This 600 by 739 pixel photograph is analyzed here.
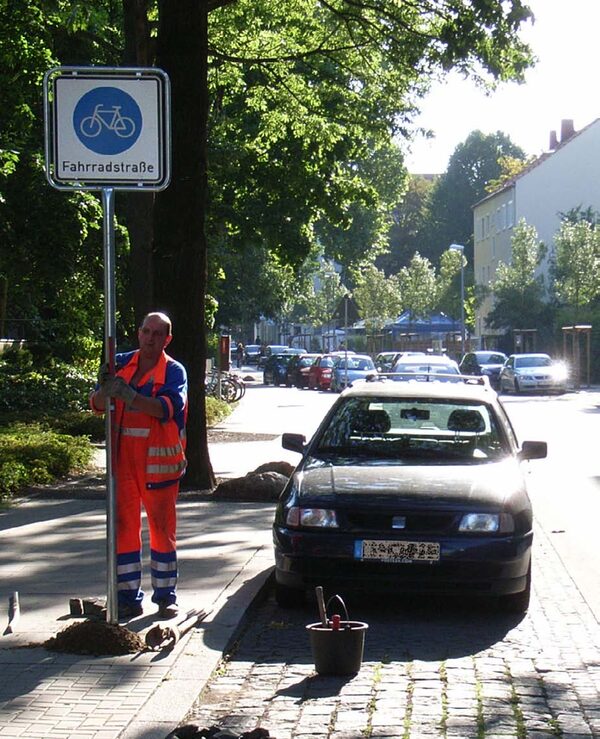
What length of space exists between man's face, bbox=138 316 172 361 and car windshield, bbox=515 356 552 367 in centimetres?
4414

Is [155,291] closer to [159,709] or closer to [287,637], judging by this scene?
[287,637]

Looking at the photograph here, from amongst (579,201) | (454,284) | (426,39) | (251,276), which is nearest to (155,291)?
(426,39)

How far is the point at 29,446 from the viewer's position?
16.5m

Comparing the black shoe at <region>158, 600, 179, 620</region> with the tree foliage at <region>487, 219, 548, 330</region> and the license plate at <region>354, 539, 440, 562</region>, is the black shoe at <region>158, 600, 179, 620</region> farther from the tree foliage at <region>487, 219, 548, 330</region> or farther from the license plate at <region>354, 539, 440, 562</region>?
the tree foliage at <region>487, 219, 548, 330</region>

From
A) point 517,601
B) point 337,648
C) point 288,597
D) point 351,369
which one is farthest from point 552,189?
point 337,648

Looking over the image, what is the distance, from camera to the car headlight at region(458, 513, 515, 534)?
27.5 ft

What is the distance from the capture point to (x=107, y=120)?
280 inches

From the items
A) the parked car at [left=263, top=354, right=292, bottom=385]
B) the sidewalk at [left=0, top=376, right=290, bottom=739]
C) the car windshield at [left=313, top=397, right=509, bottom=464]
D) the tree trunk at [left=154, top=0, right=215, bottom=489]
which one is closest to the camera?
the sidewalk at [left=0, top=376, right=290, bottom=739]

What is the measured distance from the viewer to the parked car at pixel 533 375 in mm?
49438

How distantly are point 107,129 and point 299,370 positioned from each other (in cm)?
5584

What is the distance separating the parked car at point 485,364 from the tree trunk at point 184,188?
41560 mm

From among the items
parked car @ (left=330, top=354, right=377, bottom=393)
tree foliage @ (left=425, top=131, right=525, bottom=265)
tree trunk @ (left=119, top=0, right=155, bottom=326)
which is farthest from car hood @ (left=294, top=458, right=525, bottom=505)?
tree foliage @ (left=425, top=131, right=525, bottom=265)

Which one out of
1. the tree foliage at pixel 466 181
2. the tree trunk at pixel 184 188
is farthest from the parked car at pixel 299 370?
the tree trunk at pixel 184 188

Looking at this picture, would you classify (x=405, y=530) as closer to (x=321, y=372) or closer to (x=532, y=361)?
(x=532, y=361)
